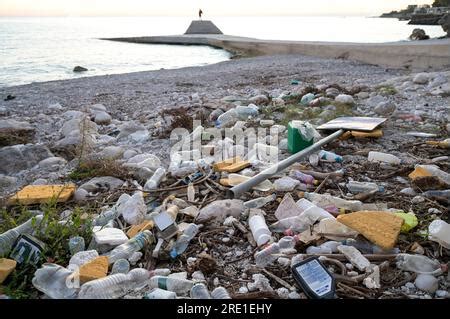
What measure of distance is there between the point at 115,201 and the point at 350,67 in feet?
29.5

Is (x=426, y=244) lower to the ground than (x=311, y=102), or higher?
lower

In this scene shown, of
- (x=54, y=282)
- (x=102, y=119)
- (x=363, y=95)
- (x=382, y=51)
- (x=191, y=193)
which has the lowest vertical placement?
(x=54, y=282)

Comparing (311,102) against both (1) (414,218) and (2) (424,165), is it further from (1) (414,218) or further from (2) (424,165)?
(1) (414,218)

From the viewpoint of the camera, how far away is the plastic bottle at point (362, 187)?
2529 millimetres

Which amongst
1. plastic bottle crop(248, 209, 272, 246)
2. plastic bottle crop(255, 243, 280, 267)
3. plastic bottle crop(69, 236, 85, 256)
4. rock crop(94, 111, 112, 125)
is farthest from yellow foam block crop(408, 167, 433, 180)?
rock crop(94, 111, 112, 125)

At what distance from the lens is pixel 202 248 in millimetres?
1985

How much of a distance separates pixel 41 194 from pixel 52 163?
870 millimetres

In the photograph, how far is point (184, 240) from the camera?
6.64 ft

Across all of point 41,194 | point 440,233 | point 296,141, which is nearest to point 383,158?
point 296,141

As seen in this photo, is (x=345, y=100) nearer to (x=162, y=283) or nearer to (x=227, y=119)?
(x=227, y=119)

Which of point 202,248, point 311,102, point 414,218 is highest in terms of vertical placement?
point 311,102

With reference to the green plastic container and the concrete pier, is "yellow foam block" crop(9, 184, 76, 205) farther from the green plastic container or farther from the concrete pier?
the concrete pier

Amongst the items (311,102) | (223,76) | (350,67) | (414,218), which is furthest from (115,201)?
(350,67)

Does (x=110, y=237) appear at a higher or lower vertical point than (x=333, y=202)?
lower
